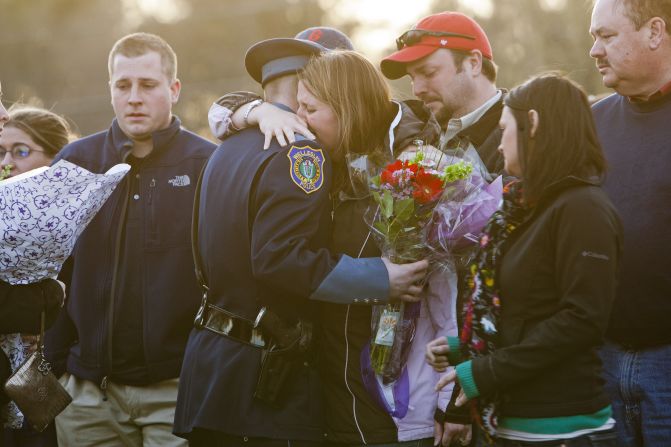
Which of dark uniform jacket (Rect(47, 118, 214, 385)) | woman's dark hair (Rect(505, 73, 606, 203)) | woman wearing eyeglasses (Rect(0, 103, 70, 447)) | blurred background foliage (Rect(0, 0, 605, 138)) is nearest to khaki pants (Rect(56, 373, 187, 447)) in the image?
dark uniform jacket (Rect(47, 118, 214, 385))

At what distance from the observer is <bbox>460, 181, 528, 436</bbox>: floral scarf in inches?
108

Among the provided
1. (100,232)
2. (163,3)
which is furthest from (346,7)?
(100,232)

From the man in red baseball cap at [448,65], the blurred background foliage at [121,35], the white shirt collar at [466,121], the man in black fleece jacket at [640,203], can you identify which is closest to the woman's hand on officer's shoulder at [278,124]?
the white shirt collar at [466,121]

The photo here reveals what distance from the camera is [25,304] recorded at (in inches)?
133

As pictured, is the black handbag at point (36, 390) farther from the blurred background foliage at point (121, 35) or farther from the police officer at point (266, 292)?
the blurred background foliage at point (121, 35)

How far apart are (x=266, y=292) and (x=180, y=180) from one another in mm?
1301

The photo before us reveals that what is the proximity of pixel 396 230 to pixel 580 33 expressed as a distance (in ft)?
45.1

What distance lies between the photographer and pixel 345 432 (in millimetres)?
3131

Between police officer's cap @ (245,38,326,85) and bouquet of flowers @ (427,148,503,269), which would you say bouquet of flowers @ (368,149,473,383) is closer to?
bouquet of flowers @ (427,148,503,269)

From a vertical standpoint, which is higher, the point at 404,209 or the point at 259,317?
the point at 404,209

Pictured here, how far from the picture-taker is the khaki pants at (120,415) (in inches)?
163

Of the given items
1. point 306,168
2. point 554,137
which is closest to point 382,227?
point 306,168

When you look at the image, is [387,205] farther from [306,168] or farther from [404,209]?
[306,168]

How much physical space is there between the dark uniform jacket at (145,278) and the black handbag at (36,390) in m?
0.58
